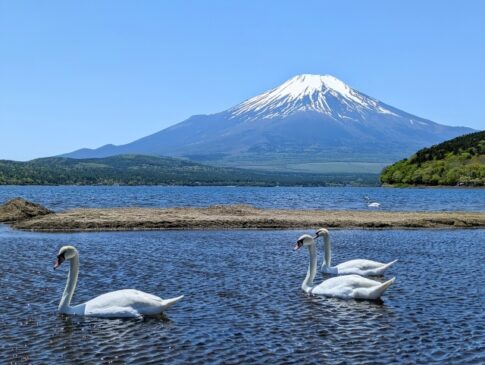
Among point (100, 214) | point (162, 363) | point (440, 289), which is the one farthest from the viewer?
point (100, 214)

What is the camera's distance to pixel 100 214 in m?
46.4

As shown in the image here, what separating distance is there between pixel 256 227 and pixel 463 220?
49.8 ft

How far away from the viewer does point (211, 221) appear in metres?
43.8

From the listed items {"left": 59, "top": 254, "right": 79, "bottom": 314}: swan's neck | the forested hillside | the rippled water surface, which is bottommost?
the rippled water surface

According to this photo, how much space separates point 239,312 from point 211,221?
26227 mm

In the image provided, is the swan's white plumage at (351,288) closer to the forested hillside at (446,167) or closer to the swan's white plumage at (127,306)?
the swan's white plumage at (127,306)

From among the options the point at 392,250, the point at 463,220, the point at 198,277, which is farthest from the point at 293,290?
the point at 463,220

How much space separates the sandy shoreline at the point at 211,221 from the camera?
4188cm

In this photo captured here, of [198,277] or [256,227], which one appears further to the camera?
[256,227]

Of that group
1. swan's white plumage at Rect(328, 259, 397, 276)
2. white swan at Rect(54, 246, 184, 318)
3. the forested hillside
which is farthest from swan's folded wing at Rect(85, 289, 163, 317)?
the forested hillside

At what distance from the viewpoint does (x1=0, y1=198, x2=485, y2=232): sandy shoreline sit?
4188cm

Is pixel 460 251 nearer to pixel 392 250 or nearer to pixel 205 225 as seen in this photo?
pixel 392 250

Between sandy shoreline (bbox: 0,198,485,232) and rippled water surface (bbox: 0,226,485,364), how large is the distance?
10.1m

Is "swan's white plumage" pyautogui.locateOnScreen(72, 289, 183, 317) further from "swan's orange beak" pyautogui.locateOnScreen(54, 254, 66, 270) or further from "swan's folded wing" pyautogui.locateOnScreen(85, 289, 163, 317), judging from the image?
"swan's orange beak" pyautogui.locateOnScreen(54, 254, 66, 270)
